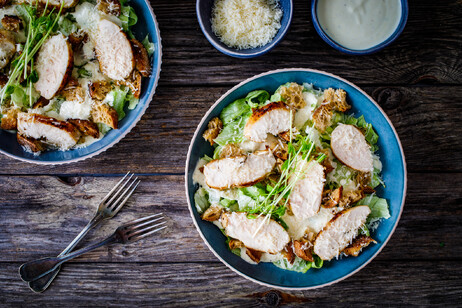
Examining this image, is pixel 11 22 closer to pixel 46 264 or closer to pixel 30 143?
pixel 30 143

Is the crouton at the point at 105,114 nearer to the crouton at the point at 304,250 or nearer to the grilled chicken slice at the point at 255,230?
the grilled chicken slice at the point at 255,230

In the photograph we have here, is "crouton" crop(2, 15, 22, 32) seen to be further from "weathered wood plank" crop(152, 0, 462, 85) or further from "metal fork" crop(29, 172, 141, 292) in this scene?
"metal fork" crop(29, 172, 141, 292)

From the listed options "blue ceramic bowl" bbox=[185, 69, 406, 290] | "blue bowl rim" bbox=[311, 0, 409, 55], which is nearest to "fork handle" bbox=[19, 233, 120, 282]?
"blue ceramic bowl" bbox=[185, 69, 406, 290]

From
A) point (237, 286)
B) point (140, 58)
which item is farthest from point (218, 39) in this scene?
point (237, 286)

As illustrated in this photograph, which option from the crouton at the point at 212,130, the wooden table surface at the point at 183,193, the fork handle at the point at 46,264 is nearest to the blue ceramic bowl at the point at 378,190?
the crouton at the point at 212,130

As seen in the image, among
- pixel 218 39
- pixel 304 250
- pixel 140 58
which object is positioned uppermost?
pixel 218 39
